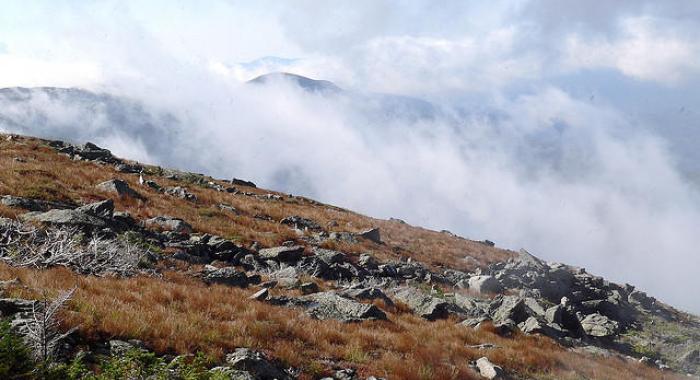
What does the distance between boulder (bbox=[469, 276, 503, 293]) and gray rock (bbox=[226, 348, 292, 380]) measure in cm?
1556

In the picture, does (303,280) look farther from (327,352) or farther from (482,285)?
(482,285)

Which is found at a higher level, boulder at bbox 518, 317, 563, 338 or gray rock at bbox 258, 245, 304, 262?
gray rock at bbox 258, 245, 304, 262

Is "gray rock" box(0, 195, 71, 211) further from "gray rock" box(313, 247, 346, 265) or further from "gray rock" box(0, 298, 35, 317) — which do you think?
"gray rock" box(313, 247, 346, 265)

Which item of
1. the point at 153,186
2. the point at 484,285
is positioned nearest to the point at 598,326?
the point at 484,285

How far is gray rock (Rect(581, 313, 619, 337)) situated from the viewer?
18553 mm

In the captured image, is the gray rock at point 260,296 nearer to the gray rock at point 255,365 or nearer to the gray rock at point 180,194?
the gray rock at point 255,365

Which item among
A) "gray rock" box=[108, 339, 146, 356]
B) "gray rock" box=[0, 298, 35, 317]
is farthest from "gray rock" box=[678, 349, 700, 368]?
"gray rock" box=[0, 298, 35, 317]

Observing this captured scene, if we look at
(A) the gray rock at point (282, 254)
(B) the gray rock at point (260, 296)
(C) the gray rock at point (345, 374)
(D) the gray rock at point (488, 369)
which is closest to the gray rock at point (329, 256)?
(A) the gray rock at point (282, 254)

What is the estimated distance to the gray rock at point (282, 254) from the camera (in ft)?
62.3

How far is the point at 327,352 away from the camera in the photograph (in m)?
9.57

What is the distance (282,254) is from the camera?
1912cm

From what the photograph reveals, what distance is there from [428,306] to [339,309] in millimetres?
3879

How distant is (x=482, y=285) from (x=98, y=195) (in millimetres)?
18627

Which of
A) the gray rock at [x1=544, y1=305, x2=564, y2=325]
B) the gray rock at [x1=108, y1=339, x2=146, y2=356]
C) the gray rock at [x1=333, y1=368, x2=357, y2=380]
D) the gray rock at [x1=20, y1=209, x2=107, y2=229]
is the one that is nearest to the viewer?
the gray rock at [x1=108, y1=339, x2=146, y2=356]
